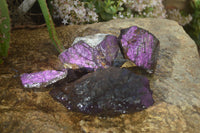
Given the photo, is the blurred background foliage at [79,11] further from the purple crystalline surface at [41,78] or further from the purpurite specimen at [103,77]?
the purpurite specimen at [103,77]

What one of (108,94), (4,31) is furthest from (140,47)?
(4,31)

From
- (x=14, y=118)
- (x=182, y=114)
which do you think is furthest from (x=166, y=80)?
(x=14, y=118)

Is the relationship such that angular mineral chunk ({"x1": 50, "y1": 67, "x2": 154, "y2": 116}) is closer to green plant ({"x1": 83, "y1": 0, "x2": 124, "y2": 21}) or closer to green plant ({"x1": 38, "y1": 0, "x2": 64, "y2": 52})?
green plant ({"x1": 38, "y1": 0, "x2": 64, "y2": 52})

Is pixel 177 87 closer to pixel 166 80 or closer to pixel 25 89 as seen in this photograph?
pixel 166 80

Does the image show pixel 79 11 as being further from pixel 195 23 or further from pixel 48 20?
pixel 195 23

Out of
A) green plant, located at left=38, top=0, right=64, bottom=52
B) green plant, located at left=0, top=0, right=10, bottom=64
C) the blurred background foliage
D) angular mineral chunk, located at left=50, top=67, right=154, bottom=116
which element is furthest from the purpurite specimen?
the blurred background foliage

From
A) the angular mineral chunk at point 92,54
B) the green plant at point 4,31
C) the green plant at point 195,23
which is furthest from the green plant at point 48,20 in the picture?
the green plant at point 195,23
